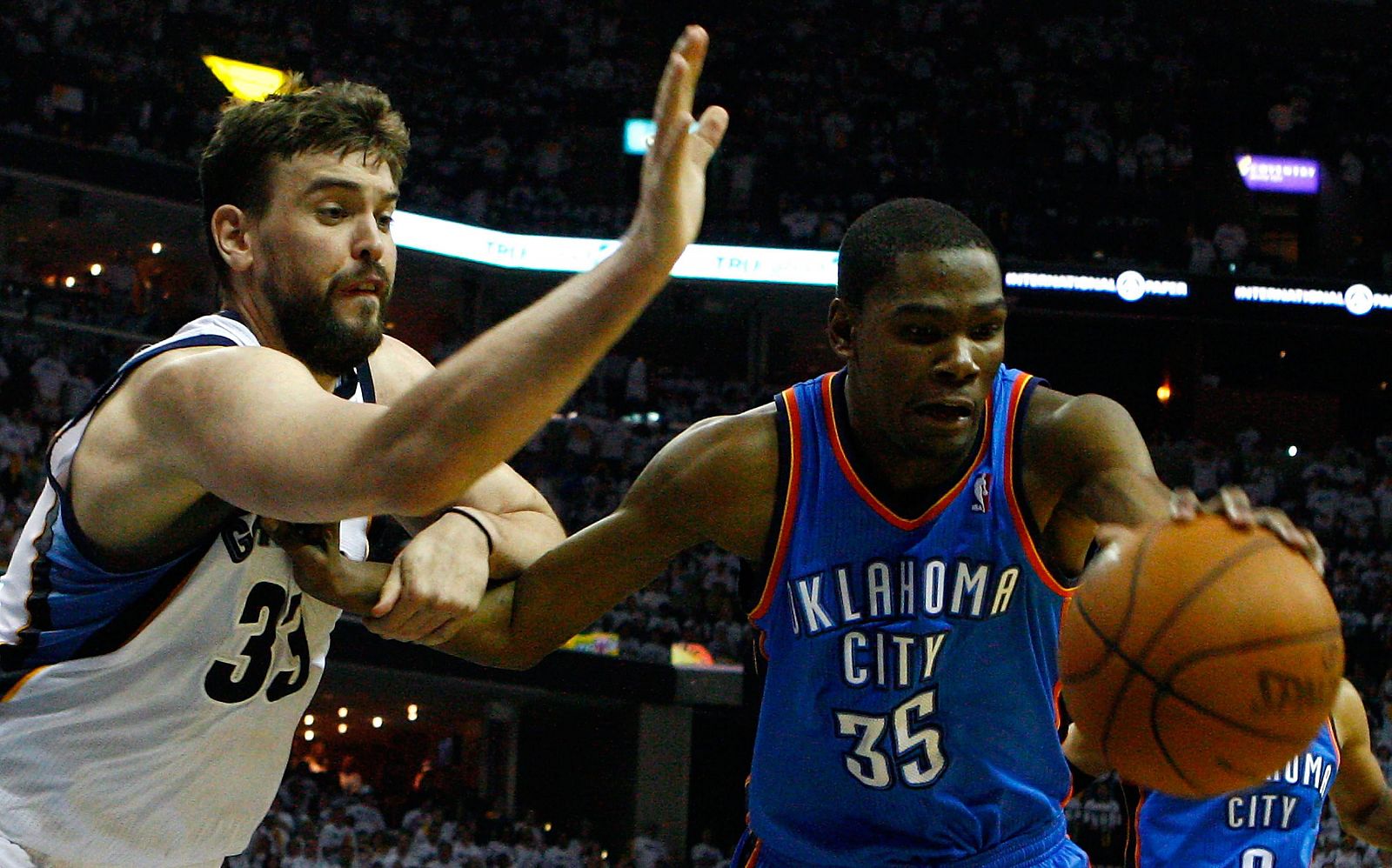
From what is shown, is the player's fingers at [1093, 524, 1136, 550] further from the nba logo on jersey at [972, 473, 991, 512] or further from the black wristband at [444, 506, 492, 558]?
the black wristband at [444, 506, 492, 558]

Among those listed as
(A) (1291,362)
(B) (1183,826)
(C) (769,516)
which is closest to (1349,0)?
(A) (1291,362)

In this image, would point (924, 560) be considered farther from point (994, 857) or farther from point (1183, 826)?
point (1183, 826)

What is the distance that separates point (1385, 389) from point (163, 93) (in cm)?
1753

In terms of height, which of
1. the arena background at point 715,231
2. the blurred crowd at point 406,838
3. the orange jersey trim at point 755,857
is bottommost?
the blurred crowd at point 406,838

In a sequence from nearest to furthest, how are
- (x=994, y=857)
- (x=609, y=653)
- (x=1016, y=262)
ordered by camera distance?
(x=994, y=857)
(x=609, y=653)
(x=1016, y=262)

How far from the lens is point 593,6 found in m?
23.0

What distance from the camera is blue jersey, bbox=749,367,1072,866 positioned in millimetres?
2984

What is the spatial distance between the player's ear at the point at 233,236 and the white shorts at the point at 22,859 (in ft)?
3.67


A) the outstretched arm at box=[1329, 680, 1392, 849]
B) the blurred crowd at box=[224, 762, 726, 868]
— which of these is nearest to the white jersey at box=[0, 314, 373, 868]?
the outstretched arm at box=[1329, 680, 1392, 849]

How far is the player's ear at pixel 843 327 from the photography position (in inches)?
128

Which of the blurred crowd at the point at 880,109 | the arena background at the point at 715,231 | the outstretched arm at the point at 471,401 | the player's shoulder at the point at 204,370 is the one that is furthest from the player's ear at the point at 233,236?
the blurred crowd at the point at 880,109

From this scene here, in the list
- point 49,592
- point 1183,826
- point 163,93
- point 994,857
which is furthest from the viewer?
point 163,93

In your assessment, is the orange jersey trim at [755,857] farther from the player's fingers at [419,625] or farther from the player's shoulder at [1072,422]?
the player's shoulder at [1072,422]

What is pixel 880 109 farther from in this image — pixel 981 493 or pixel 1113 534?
pixel 1113 534
